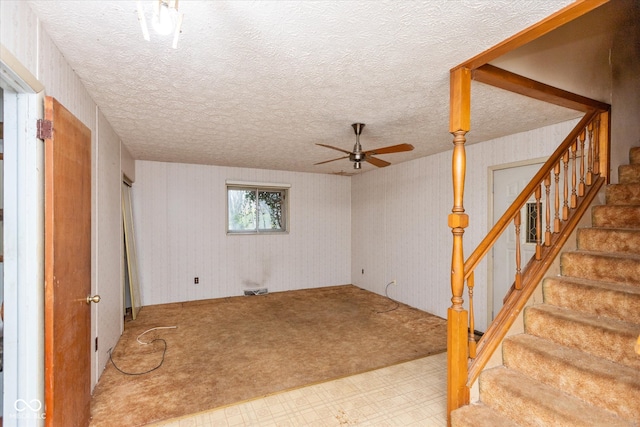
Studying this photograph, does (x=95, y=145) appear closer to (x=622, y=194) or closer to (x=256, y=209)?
(x=256, y=209)

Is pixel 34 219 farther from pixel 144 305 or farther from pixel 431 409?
pixel 144 305

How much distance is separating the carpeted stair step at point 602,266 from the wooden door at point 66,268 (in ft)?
10.4

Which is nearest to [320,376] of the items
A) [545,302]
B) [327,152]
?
[545,302]

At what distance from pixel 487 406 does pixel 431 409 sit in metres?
0.47

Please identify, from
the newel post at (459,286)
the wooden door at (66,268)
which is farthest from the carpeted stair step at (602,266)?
the wooden door at (66,268)

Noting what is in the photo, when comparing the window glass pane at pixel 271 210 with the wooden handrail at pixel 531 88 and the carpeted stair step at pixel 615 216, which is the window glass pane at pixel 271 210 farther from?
the carpeted stair step at pixel 615 216

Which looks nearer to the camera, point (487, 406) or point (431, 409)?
point (487, 406)

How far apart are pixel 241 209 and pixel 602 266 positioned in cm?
491

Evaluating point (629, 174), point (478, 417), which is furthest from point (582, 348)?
point (629, 174)

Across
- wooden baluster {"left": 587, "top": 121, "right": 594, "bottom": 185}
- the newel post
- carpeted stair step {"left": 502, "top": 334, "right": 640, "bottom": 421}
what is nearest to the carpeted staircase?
carpeted stair step {"left": 502, "top": 334, "right": 640, "bottom": 421}

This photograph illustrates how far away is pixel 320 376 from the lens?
8.81ft

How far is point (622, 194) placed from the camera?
7.93 ft

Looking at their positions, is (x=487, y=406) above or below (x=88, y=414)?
above

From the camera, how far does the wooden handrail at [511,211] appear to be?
1.94 meters
